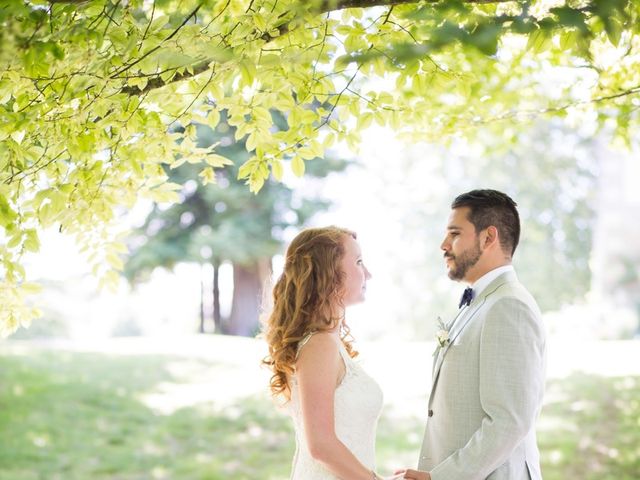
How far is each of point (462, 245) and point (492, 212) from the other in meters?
0.20

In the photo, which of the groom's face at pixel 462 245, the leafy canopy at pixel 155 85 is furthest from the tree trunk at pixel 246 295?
the groom's face at pixel 462 245

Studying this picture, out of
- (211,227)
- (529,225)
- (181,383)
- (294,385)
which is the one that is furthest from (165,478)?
(529,225)

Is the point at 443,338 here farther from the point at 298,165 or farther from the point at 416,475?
the point at 298,165

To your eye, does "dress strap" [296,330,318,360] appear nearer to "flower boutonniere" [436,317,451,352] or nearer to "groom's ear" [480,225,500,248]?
"flower boutonniere" [436,317,451,352]

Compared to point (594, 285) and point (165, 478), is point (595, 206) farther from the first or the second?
point (165, 478)

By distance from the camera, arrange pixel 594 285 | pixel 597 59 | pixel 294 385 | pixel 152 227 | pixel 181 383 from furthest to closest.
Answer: pixel 594 285, pixel 152 227, pixel 181 383, pixel 597 59, pixel 294 385

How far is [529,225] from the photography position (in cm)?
2106

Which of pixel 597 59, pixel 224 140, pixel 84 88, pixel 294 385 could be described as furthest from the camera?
pixel 224 140

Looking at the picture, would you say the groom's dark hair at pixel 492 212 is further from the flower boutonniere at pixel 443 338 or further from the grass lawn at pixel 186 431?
the grass lawn at pixel 186 431

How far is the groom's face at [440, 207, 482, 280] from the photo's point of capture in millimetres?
3375

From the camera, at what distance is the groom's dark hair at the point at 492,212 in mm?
3365

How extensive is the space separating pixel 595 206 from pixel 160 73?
21668mm

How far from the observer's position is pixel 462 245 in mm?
3393

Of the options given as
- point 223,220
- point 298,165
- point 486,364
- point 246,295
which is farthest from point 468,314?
point 246,295
